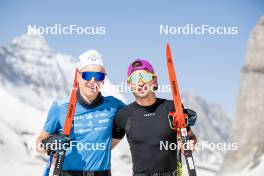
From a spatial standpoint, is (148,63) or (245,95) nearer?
(148,63)

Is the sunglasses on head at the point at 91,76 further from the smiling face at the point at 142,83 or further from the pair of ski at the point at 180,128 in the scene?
the pair of ski at the point at 180,128

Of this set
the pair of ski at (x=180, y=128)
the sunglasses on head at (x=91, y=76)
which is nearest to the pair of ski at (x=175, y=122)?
the pair of ski at (x=180, y=128)

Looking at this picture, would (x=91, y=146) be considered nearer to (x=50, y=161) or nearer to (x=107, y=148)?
(x=107, y=148)

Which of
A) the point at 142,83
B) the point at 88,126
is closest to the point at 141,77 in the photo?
the point at 142,83

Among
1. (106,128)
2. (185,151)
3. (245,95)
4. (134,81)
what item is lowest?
(185,151)

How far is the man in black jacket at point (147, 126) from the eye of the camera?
6.69 m

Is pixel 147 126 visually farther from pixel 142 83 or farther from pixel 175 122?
pixel 142 83

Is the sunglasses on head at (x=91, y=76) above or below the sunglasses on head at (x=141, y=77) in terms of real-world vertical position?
above

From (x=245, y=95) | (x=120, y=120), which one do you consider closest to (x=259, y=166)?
(x=245, y=95)

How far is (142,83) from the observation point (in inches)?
266

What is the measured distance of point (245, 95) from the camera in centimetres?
5919

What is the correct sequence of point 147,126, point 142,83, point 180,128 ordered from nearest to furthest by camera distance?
point 180,128
point 142,83
point 147,126

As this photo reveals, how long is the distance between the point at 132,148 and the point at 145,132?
33 centimetres

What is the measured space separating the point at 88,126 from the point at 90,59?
1.08m
